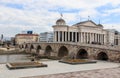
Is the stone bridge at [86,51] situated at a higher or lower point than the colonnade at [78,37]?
lower

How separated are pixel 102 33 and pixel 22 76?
66.7 meters

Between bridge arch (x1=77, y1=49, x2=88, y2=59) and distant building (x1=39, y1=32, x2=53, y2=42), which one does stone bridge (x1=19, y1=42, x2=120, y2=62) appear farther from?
distant building (x1=39, y1=32, x2=53, y2=42)

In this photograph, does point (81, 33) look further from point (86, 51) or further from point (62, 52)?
point (86, 51)

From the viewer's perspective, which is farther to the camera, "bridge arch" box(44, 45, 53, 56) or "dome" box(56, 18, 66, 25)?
"dome" box(56, 18, 66, 25)

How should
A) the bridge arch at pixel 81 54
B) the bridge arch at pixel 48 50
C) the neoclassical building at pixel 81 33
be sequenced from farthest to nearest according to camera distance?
the neoclassical building at pixel 81 33 < the bridge arch at pixel 48 50 < the bridge arch at pixel 81 54

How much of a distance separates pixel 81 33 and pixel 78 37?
220 cm

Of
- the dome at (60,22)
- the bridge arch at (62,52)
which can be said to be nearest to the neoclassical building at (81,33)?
the dome at (60,22)

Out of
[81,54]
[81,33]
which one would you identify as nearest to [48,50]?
[81,33]

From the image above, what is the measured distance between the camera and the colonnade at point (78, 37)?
2625 inches

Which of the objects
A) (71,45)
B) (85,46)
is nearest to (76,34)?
(71,45)

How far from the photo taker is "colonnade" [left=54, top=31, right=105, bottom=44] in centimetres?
6669

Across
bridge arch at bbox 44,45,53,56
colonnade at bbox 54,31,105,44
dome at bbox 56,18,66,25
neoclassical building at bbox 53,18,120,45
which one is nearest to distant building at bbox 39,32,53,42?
neoclassical building at bbox 53,18,120,45

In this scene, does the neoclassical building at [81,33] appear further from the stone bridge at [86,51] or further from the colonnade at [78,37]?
the stone bridge at [86,51]

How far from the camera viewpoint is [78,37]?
72312mm
